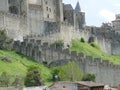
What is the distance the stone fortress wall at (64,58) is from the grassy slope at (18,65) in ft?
6.35

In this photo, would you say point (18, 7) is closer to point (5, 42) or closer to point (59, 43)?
point (59, 43)

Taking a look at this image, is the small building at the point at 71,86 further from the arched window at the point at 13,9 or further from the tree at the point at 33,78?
the arched window at the point at 13,9

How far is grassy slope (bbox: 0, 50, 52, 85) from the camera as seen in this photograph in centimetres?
6750

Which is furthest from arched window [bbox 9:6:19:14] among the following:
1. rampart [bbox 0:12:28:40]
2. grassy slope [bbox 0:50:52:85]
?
grassy slope [bbox 0:50:52:85]

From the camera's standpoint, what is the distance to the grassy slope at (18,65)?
2657 inches

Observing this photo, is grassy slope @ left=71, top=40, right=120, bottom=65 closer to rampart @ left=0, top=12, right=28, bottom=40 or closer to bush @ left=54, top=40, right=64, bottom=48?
bush @ left=54, top=40, right=64, bottom=48

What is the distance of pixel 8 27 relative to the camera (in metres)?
81.2

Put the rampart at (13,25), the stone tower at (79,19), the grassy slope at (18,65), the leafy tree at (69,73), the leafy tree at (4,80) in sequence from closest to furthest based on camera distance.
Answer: the leafy tree at (4,80), the grassy slope at (18,65), the leafy tree at (69,73), the rampart at (13,25), the stone tower at (79,19)

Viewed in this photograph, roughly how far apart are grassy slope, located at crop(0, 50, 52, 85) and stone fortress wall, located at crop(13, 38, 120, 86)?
6.35 feet

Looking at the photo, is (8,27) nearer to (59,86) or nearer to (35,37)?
(35,37)

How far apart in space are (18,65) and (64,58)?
404 inches

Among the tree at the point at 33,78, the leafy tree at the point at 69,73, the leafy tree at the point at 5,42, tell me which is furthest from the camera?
the leafy tree at the point at 5,42

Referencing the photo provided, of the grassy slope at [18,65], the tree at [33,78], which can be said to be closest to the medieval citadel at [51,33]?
the grassy slope at [18,65]

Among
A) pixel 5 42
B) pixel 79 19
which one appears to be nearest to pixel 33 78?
pixel 5 42
